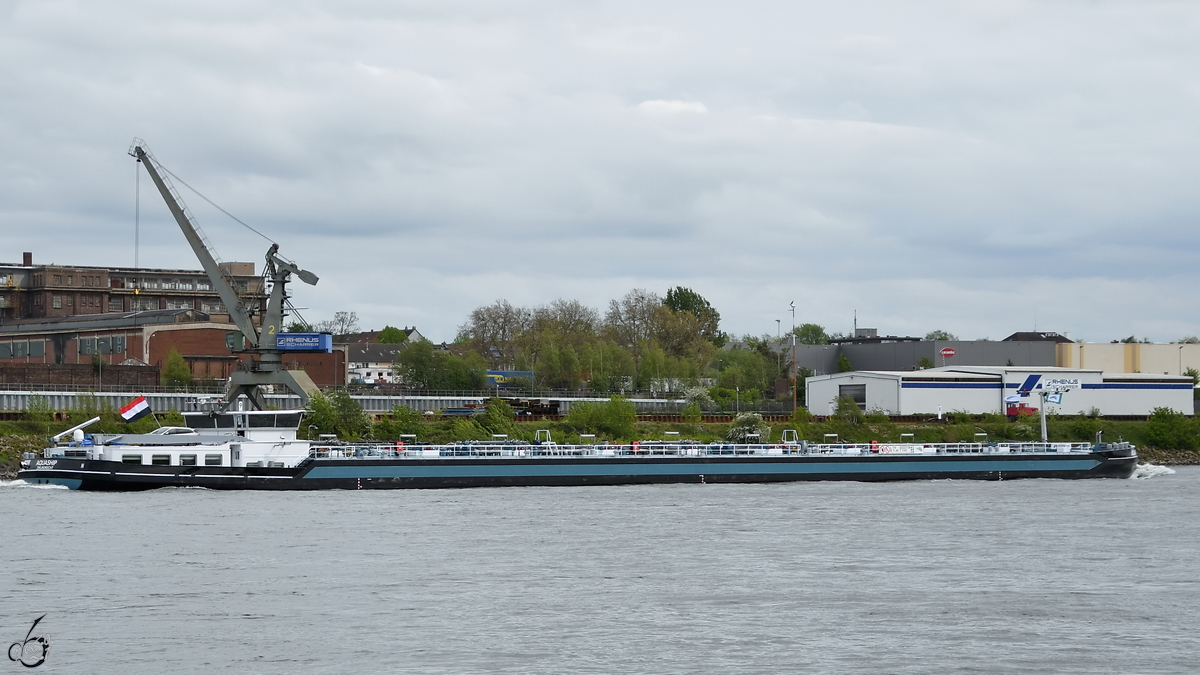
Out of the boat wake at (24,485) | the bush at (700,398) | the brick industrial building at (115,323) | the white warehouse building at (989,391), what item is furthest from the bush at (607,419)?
the boat wake at (24,485)

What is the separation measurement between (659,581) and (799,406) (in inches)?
3532

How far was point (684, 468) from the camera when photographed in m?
69.4

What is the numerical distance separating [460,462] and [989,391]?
5907 cm

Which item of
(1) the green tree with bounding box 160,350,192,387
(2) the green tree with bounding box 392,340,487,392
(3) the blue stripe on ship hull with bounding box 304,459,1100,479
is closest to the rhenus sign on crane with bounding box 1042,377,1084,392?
(3) the blue stripe on ship hull with bounding box 304,459,1100,479

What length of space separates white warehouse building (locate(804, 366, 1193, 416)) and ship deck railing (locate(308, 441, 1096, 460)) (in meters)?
30.3

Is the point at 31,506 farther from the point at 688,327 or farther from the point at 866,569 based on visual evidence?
the point at 688,327

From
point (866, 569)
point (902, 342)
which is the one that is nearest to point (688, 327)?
point (902, 342)

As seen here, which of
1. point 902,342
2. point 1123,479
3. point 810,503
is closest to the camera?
point 810,503

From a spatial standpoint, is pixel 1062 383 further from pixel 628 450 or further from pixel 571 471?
pixel 571 471

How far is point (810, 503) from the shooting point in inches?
2234

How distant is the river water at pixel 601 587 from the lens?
86.6ft

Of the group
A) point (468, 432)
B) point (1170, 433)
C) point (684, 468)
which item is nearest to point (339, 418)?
point (468, 432)

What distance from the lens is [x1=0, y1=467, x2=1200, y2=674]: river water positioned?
26406mm

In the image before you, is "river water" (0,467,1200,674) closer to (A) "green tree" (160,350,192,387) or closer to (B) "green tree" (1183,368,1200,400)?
(A) "green tree" (160,350,192,387)
